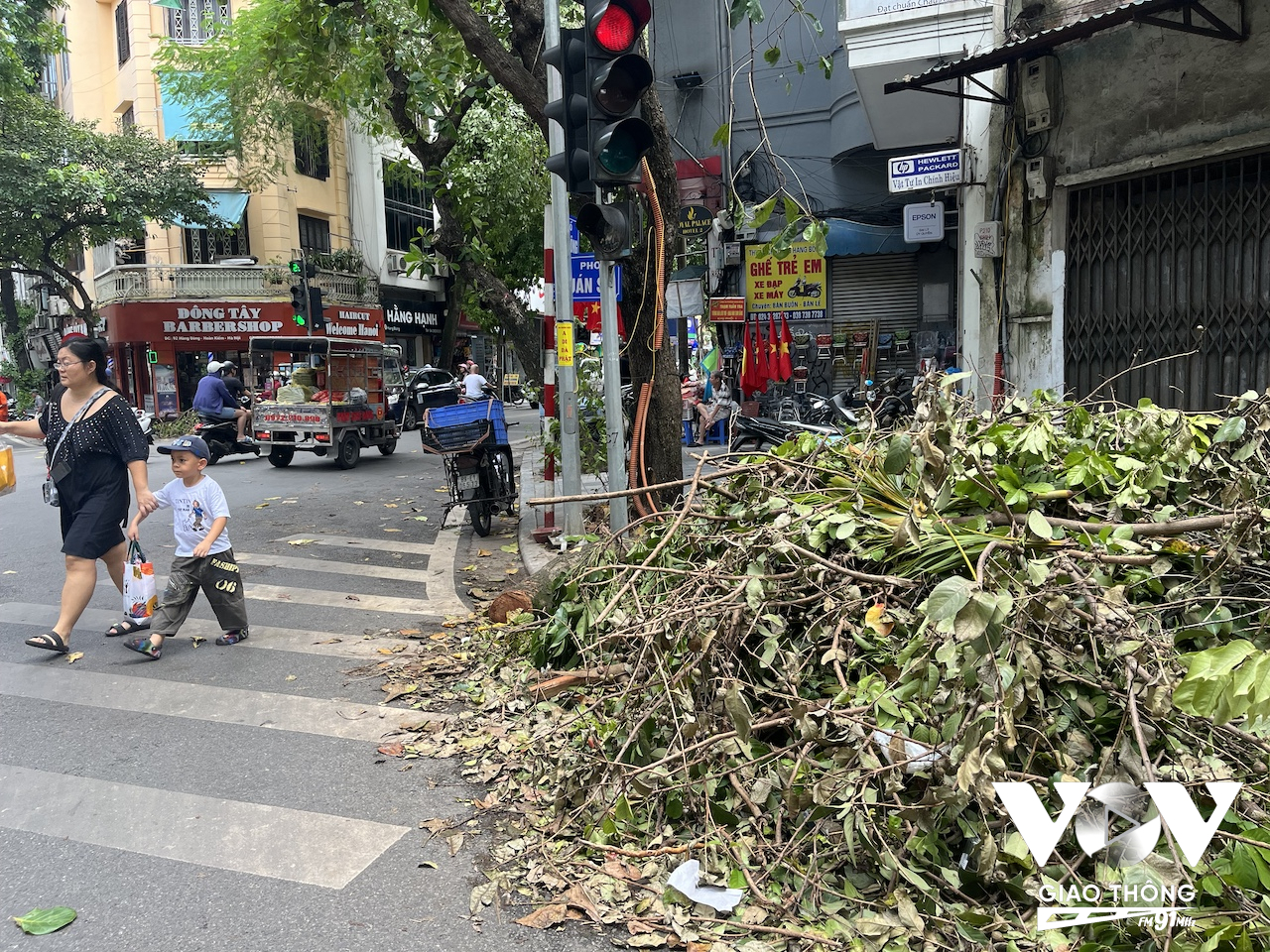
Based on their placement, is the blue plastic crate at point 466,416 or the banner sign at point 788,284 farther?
the banner sign at point 788,284

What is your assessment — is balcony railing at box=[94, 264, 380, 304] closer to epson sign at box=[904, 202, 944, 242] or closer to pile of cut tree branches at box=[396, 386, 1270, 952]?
epson sign at box=[904, 202, 944, 242]

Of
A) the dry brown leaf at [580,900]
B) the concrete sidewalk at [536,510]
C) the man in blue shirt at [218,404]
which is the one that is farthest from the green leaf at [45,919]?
the man in blue shirt at [218,404]

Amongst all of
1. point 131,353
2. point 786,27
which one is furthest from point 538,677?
point 131,353

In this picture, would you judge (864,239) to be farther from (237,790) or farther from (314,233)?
(314,233)

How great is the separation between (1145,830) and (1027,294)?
7.70 metres

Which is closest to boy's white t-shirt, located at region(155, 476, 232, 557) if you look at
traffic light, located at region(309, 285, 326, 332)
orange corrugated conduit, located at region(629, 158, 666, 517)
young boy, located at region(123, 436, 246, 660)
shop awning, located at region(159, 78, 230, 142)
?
young boy, located at region(123, 436, 246, 660)

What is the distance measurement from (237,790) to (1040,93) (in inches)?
346

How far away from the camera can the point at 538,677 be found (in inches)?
197

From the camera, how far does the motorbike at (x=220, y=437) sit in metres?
16.5

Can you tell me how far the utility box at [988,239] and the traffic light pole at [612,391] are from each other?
516 cm

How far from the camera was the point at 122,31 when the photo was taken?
27953 mm

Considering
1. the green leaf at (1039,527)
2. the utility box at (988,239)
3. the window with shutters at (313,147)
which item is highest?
the window with shutters at (313,147)

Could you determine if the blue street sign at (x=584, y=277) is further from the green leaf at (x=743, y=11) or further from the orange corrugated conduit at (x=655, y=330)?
the green leaf at (x=743, y=11)

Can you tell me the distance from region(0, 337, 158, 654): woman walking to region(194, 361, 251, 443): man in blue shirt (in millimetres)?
10887
